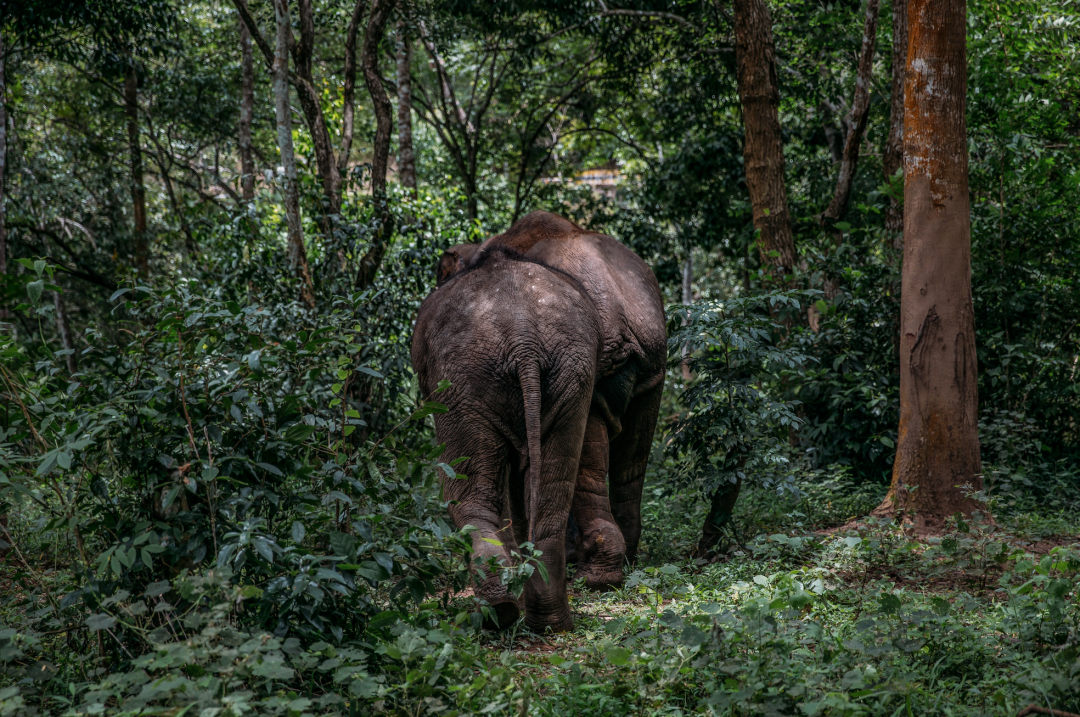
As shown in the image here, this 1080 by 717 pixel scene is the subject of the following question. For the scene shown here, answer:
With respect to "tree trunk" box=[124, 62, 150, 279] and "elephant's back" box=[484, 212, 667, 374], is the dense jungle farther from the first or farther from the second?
"elephant's back" box=[484, 212, 667, 374]

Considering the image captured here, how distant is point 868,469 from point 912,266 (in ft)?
7.55

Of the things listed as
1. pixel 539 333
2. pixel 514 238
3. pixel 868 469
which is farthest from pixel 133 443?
pixel 868 469

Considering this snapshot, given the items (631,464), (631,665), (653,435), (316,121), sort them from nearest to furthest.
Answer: (631,665), (631,464), (653,435), (316,121)

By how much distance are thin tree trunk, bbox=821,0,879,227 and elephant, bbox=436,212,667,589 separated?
3516mm

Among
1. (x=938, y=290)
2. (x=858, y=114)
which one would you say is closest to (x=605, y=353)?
(x=938, y=290)

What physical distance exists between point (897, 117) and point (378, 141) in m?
4.40

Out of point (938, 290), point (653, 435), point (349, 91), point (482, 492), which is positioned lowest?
point (482, 492)

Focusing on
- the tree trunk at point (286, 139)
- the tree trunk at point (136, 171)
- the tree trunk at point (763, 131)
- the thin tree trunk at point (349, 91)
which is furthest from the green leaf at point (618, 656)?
the tree trunk at point (136, 171)

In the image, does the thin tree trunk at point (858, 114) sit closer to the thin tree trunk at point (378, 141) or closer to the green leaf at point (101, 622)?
the thin tree trunk at point (378, 141)

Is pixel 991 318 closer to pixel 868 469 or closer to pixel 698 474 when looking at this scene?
pixel 868 469

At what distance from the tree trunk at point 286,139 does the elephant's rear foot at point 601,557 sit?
2869 mm

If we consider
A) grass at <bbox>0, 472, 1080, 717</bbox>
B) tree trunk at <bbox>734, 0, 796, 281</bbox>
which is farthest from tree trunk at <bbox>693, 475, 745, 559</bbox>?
tree trunk at <bbox>734, 0, 796, 281</bbox>

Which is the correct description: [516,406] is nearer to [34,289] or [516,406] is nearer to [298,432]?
[298,432]

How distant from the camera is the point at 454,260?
4.70 meters
